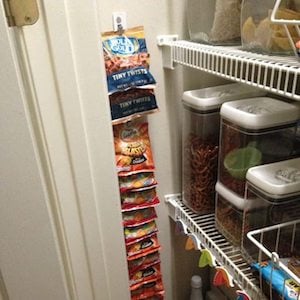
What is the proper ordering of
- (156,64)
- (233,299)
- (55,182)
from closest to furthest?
(55,182) < (156,64) < (233,299)

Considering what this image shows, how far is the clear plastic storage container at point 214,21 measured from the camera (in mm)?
765

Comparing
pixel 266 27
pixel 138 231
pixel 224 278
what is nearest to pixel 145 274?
pixel 138 231

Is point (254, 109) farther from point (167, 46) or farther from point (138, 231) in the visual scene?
point (138, 231)

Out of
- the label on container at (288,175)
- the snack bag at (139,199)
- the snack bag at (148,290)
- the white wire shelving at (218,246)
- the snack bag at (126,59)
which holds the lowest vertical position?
the snack bag at (148,290)

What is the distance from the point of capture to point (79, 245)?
839 mm

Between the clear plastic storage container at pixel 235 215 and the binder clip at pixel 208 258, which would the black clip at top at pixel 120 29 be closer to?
the clear plastic storage container at pixel 235 215

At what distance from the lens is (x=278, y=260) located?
605 millimetres

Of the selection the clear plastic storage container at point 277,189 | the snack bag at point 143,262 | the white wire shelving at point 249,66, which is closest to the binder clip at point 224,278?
the clear plastic storage container at point 277,189

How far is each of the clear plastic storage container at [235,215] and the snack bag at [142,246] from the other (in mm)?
265

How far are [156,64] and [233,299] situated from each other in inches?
36.3

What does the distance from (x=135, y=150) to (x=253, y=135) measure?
1.14 feet

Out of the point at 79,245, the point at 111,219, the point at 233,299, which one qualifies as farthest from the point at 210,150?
the point at 233,299

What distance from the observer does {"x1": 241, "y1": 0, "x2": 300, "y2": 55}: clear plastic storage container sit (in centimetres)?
59

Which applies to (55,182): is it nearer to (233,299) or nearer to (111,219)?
(111,219)
